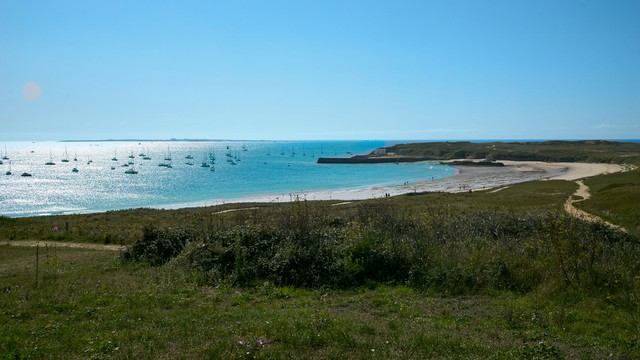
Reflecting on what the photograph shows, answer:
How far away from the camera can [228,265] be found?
12.9 m

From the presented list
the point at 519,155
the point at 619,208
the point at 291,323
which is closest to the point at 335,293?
the point at 291,323

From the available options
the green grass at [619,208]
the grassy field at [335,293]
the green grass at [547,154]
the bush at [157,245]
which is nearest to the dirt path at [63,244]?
the grassy field at [335,293]

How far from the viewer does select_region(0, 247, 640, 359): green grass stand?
6797 millimetres

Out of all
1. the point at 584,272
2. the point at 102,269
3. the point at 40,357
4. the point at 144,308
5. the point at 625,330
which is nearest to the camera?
the point at 40,357

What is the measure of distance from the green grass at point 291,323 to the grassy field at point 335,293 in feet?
0.12

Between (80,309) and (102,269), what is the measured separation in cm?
517

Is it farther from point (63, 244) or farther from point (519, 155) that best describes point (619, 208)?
point (519, 155)

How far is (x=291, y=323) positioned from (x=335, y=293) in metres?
3.16

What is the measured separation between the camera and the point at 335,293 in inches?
431

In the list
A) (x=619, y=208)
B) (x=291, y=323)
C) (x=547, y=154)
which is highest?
(x=291, y=323)

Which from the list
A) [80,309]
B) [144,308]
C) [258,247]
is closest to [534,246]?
[258,247]

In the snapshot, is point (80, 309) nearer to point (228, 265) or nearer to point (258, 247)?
point (228, 265)

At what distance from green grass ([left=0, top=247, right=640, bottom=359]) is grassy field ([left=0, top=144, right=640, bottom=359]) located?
4 cm

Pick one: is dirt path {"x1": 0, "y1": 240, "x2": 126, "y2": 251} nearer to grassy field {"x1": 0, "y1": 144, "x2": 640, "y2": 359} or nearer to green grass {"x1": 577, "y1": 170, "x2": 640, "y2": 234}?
grassy field {"x1": 0, "y1": 144, "x2": 640, "y2": 359}
